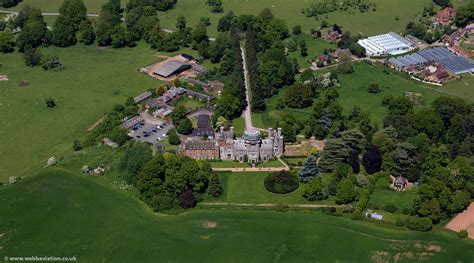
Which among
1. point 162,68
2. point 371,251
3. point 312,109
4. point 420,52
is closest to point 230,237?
point 371,251

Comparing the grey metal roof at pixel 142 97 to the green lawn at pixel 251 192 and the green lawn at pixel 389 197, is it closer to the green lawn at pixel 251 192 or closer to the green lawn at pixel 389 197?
the green lawn at pixel 251 192

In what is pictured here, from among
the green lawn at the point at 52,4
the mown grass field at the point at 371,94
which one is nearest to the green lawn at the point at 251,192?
the mown grass field at the point at 371,94

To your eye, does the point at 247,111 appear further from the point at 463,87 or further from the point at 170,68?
the point at 463,87

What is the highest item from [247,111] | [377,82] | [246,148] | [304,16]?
[246,148]

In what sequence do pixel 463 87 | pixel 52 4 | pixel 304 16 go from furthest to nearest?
pixel 52 4 < pixel 304 16 < pixel 463 87

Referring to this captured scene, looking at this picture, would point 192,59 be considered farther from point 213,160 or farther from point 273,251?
point 273,251

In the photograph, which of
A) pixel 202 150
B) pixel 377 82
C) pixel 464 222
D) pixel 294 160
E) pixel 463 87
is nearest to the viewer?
pixel 464 222

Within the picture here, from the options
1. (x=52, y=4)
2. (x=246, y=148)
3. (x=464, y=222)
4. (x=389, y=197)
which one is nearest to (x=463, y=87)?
(x=389, y=197)

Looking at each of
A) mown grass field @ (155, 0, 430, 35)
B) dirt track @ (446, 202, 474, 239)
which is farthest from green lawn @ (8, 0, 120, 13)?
dirt track @ (446, 202, 474, 239)
